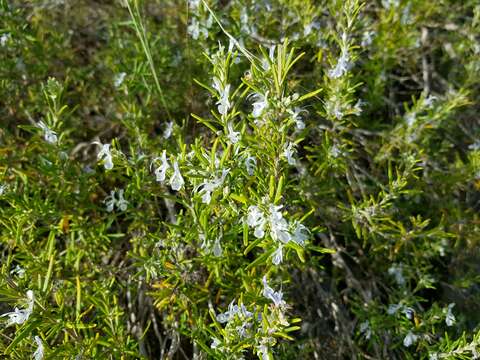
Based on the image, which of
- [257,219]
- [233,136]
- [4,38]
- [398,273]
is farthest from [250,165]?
[4,38]

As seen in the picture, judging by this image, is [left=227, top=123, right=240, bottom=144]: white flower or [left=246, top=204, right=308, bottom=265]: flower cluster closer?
[left=246, top=204, right=308, bottom=265]: flower cluster

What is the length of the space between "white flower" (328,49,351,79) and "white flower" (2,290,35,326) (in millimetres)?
1455

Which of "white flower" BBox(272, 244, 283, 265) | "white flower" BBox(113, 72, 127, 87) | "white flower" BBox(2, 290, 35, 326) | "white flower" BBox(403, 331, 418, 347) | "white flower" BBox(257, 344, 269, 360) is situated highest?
"white flower" BBox(113, 72, 127, 87)

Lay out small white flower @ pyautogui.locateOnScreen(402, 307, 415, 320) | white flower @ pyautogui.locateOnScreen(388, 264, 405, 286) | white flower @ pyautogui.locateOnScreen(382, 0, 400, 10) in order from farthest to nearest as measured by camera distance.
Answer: white flower @ pyautogui.locateOnScreen(382, 0, 400, 10), white flower @ pyautogui.locateOnScreen(388, 264, 405, 286), small white flower @ pyautogui.locateOnScreen(402, 307, 415, 320)

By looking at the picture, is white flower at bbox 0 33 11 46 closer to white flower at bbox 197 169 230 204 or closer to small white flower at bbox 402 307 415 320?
white flower at bbox 197 169 230 204

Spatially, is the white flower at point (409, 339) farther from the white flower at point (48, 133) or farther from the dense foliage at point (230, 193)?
the white flower at point (48, 133)

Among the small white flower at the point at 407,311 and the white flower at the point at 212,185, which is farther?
the small white flower at the point at 407,311

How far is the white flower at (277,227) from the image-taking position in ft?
4.68

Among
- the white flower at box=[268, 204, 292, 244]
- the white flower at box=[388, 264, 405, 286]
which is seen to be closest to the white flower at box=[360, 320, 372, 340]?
the white flower at box=[388, 264, 405, 286]

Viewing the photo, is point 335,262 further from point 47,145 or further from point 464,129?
point 47,145

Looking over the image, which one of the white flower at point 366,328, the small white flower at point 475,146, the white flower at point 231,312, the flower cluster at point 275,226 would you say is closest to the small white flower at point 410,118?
the small white flower at point 475,146

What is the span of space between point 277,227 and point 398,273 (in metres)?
1.25

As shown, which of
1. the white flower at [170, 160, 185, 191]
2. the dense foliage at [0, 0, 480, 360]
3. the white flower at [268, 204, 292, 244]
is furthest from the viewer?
the dense foliage at [0, 0, 480, 360]

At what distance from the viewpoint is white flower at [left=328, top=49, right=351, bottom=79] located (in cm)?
201
